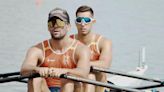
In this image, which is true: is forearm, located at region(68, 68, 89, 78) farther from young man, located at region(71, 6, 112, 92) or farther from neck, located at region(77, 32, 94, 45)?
neck, located at region(77, 32, 94, 45)

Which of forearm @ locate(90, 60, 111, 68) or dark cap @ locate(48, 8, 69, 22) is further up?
dark cap @ locate(48, 8, 69, 22)

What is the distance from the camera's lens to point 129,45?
26438 millimetres

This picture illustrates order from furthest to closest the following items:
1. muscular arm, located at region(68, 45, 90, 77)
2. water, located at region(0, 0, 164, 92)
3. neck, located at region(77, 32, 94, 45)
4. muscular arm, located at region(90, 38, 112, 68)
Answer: water, located at region(0, 0, 164, 92) → neck, located at region(77, 32, 94, 45) → muscular arm, located at region(90, 38, 112, 68) → muscular arm, located at region(68, 45, 90, 77)

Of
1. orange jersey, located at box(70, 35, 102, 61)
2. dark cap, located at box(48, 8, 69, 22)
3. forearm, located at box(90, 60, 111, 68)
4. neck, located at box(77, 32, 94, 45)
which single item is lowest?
forearm, located at box(90, 60, 111, 68)

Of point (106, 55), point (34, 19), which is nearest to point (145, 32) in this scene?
point (34, 19)

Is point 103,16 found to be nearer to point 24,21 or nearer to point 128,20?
point 128,20

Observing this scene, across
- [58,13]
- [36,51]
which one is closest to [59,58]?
[36,51]

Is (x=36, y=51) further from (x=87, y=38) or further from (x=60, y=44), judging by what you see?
(x=87, y=38)

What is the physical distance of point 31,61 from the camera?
7.53 metres

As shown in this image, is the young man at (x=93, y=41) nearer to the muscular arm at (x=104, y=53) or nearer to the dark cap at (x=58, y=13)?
the muscular arm at (x=104, y=53)

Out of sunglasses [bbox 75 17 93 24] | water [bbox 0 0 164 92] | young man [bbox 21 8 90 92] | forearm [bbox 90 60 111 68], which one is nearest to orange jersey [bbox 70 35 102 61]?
forearm [bbox 90 60 111 68]

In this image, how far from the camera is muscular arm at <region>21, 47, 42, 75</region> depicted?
7.44 meters

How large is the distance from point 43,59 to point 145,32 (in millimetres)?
26804

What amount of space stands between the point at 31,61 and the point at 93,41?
5.85 feet
